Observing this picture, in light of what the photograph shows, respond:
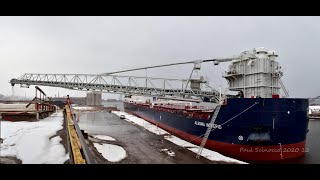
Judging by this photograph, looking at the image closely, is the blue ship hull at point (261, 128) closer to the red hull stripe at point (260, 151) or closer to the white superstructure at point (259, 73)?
the red hull stripe at point (260, 151)

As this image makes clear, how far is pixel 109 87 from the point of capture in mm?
50406

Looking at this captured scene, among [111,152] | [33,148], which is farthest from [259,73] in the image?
[33,148]

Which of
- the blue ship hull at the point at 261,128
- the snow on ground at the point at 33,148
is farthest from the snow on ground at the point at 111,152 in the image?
the blue ship hull at the point at 261,128

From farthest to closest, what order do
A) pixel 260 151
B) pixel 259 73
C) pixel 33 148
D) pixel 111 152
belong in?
pixel 259 73, pixel 260 151, pixel 111 152, pixel 33 148

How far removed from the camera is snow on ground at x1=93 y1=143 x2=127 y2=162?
495 inches

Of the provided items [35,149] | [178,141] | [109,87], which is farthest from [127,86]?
[35,149]

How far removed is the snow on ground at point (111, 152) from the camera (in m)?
12.6

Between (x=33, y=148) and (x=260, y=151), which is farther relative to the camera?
(x=260, y=151)

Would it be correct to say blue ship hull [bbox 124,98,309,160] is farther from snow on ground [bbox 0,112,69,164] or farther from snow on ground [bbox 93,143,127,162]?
snow on ground [bbox 0,112,69,164]

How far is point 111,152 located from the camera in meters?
13.8

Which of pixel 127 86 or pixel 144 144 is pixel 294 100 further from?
pixel 127 86

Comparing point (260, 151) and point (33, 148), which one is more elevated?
point (33, 148)

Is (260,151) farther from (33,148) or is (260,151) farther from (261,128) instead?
(33,148)

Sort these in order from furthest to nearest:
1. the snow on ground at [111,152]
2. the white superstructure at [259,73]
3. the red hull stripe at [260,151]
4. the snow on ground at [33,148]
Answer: the white superstructure at [259,73] < the red hull stripe at [260,151] < the snow on ground at [111,152] < the snow on ground at [33,148]
